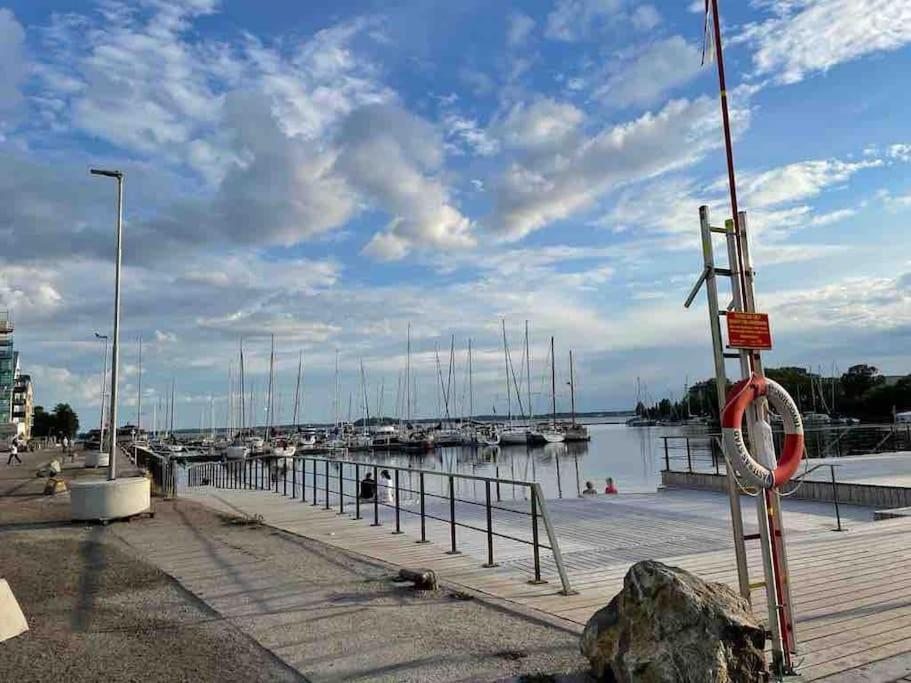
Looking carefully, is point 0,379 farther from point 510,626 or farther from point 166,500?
point 510,626

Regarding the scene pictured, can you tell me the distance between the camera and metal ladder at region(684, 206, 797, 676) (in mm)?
4289

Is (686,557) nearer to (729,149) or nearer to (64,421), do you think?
(729,149)

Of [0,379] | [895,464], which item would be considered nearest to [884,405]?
[895,464]

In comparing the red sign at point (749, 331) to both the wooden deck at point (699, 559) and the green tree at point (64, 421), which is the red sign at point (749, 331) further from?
the green tree at point (64, 421)

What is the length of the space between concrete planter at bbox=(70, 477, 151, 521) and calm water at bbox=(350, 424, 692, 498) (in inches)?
650

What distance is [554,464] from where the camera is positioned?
51.4 meters

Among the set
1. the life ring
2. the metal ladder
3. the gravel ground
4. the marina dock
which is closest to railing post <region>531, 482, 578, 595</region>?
the marina dock

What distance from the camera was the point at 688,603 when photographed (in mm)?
3824

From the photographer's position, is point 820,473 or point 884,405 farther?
point 884,405

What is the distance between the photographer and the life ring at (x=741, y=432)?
13.8ft

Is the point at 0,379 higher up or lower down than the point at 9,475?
higher up

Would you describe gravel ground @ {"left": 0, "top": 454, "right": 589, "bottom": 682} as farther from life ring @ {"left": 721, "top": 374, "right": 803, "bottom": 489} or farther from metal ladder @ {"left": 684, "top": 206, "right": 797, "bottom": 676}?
life ring @ {"left": 721, "top": 374, "right": 803, "bottom": 489}

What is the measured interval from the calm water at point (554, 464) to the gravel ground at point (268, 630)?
19520mm

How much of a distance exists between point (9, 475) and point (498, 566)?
28088 millimetres
